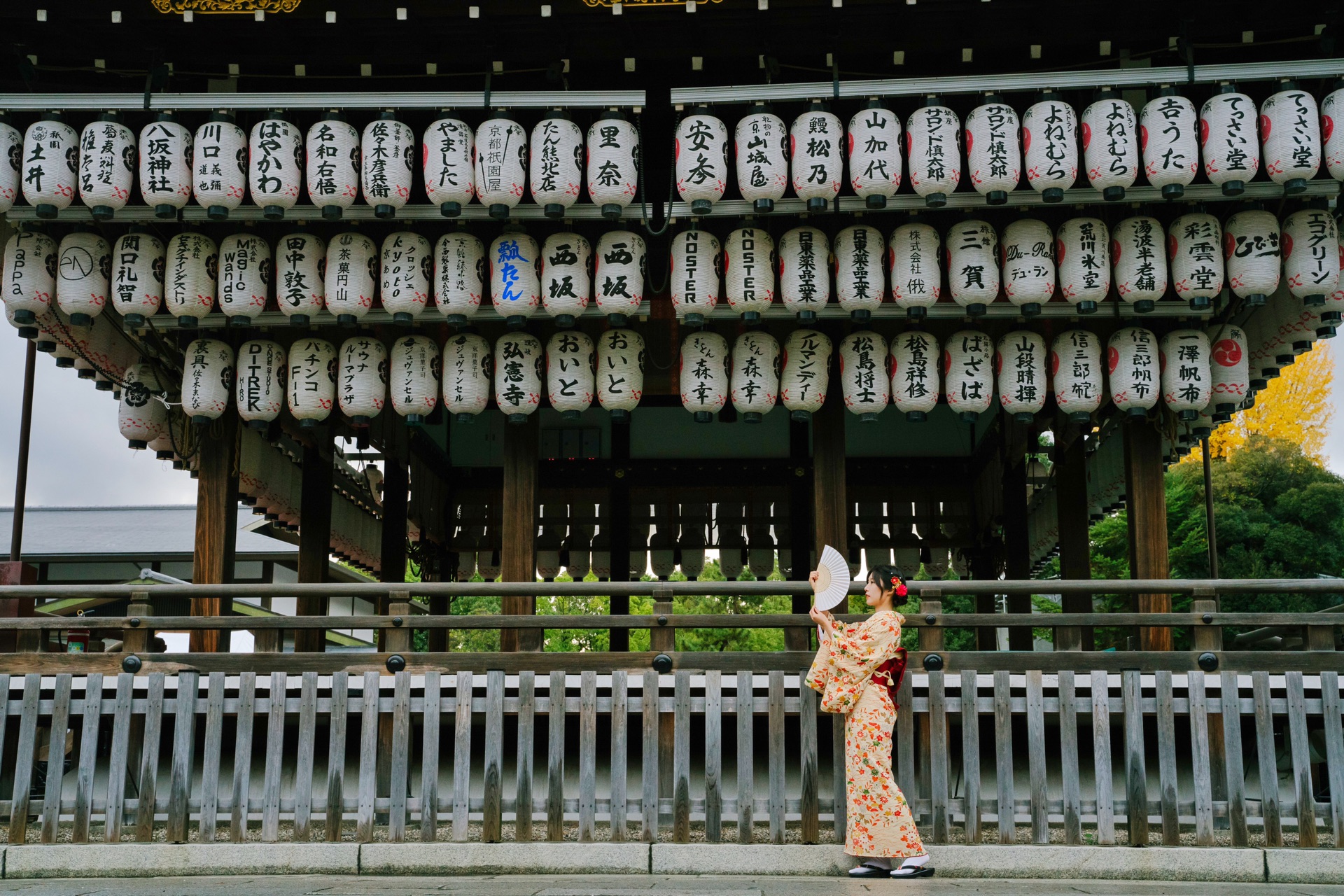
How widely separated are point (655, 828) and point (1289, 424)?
33246 mm

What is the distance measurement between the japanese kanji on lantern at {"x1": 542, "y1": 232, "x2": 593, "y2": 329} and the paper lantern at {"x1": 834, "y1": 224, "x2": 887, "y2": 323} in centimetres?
211

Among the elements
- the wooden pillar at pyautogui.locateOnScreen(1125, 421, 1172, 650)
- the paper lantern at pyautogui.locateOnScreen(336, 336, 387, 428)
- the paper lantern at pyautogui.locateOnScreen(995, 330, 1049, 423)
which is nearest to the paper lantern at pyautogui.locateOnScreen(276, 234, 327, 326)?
the paper lantern at pyautogui.locateOnScreen(336, 336, 387, 428)

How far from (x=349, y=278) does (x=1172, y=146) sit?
6.65 metres

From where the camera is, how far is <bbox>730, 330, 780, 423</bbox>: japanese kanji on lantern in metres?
9.93

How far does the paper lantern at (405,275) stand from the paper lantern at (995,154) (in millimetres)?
4517

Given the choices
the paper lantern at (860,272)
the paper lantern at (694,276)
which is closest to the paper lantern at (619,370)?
the paper lantern at (694,276)

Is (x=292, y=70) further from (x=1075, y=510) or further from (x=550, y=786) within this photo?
(x=1075, y=510)

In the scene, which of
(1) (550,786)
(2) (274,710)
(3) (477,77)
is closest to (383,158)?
(3) (477,77)

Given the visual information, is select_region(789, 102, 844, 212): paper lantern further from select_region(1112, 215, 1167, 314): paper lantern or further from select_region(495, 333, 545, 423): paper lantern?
select_region(495, 333, 545, 423): paper lantern

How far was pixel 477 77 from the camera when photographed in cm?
1045

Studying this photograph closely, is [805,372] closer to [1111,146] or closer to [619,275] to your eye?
[619,275]

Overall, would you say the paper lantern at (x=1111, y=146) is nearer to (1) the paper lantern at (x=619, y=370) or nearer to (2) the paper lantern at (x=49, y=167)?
(1) the paper lantern at (x=619, y=370)

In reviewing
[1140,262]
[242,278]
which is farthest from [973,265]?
[242,278]

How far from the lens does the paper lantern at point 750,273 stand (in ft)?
31.2
